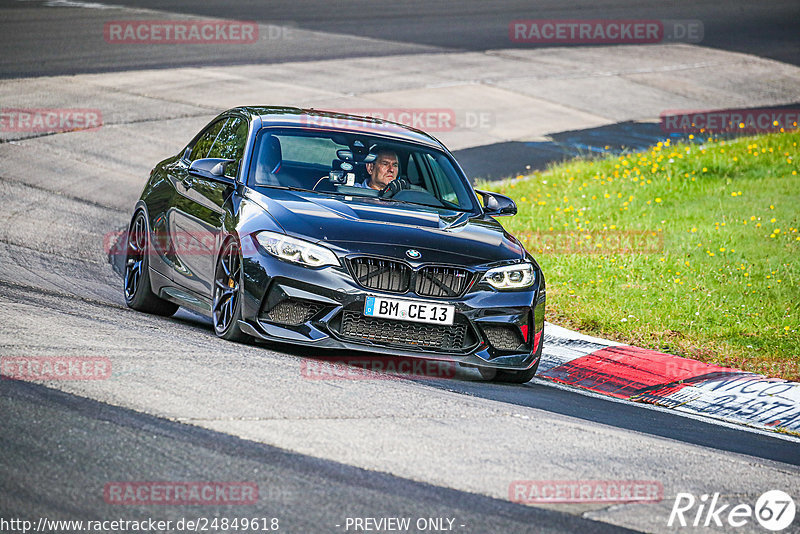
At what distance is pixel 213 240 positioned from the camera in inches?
321

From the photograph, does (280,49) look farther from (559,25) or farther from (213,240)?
(213,240)

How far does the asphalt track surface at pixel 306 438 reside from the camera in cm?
480

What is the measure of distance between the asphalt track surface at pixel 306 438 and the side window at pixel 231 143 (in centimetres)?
124

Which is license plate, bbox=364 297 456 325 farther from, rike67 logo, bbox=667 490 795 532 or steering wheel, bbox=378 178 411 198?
rike67 logo, bbox=667 490 795 532

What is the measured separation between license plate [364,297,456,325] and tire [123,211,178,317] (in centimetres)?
249

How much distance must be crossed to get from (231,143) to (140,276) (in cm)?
126

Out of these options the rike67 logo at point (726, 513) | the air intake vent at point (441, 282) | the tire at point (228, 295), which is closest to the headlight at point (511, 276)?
the air intake vent at point (441, 282)

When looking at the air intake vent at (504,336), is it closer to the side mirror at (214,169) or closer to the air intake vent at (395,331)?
the air intake vent at (395,331)

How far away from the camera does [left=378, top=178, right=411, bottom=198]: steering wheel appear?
869cm

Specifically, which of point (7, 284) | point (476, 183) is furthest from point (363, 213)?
point (476, 183)

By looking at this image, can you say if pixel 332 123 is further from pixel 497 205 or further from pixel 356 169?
pixel 497 205

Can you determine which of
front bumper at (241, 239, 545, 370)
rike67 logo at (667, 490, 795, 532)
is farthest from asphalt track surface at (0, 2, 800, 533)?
front bumper at (241, 239, 545, 370)

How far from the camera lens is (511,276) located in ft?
25.7

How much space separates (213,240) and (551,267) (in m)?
4.88
